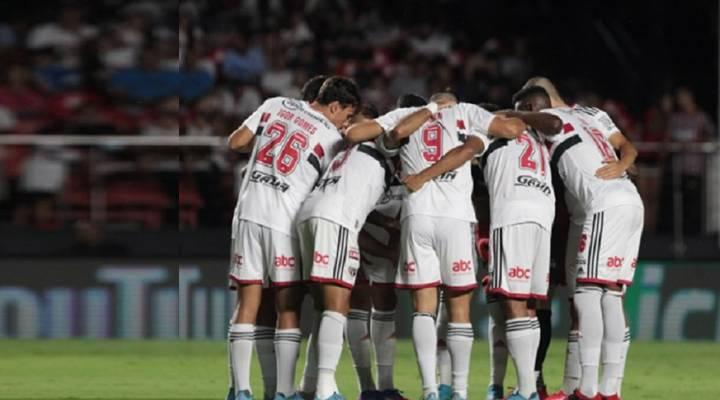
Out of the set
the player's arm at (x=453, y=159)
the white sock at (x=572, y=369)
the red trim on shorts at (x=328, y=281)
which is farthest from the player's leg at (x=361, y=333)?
the white sock at (x=572, y=369)

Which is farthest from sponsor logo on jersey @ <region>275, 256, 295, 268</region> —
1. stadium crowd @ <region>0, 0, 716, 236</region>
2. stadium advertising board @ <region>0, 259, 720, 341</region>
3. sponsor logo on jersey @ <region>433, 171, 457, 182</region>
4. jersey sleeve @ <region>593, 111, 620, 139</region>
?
stadium crowd @ <region>0, 0, 716, 236</region>

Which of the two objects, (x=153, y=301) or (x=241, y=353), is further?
(x=153, y=301)

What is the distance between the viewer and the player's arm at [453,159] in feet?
31.5

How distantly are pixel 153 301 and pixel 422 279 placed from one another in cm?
653

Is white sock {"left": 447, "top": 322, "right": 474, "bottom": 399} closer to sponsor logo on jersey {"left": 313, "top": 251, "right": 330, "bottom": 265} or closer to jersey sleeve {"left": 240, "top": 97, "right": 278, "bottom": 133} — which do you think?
sponsor logo on jersey {"left": 313, "top": 251, "right": 330, "bottom": 265}

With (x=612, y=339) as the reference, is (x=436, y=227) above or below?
above

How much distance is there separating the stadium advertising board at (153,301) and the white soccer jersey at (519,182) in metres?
5.94

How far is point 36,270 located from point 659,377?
6.27 m

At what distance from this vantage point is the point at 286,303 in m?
9.71

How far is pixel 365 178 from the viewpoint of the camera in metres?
9.73

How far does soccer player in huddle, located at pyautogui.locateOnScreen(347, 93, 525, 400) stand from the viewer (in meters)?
9.68

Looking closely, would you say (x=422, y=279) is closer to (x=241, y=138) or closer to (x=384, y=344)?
Answer: (x=384, y=344)

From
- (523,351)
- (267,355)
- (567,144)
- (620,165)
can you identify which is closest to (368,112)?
(567,144)

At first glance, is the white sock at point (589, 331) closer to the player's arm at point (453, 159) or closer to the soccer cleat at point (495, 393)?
the soccer cleat at point (495, 393)
